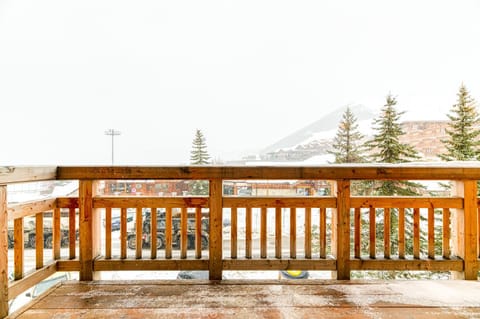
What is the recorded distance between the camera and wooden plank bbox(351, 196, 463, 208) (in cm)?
182

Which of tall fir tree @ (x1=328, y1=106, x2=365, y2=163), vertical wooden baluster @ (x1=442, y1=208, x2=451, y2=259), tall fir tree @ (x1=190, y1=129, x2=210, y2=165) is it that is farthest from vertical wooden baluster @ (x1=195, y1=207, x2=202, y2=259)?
tall fir tree @ (x1=328, y1=106, x2=365, y2=163)

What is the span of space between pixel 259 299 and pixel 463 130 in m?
11.8

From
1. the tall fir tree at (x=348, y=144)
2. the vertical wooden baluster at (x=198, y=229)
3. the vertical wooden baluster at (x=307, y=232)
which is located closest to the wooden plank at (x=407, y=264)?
the vertical wooden baluster at (x=307, y=232)

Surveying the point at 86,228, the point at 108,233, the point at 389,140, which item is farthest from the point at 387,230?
the point at 389,140

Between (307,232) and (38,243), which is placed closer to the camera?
(38,243)

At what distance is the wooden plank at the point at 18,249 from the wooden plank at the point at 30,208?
0.06 meters

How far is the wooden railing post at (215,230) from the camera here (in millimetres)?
1789

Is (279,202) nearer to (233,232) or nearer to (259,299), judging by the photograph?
(233,232)

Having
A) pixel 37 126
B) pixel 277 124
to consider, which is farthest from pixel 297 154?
pixel 37 126

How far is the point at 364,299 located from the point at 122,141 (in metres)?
4.72

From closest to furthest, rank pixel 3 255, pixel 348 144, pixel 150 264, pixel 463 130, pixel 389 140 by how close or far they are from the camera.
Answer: pixel 3 255 → pixel 150 264 → pixel 463 130 → pixel 389 140 → pixel 348 144

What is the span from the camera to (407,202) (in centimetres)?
184

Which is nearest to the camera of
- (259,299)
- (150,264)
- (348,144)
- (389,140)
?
(259,299)

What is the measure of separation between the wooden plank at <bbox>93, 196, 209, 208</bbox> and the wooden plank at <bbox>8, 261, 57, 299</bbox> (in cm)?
49
